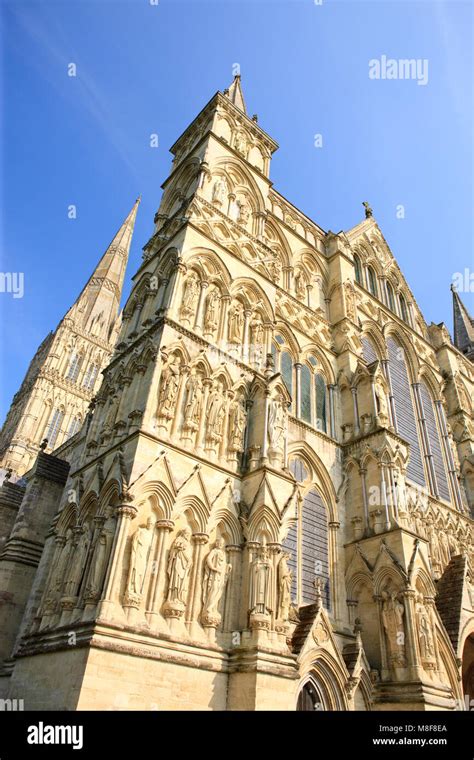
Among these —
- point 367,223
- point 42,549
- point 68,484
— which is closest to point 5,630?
point 42,549

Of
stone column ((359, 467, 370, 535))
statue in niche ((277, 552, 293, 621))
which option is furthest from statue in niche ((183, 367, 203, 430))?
stone column ((359, 467, 370, 535))

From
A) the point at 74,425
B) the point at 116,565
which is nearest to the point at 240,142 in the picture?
the point at 116,565

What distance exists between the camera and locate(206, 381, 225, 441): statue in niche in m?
12.9

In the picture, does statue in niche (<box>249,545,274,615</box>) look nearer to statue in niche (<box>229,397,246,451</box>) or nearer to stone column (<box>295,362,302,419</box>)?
statue in niche (<box>229,397,246,451</box>)

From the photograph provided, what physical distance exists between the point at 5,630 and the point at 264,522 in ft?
23.9

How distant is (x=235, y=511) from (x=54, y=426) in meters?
42.6

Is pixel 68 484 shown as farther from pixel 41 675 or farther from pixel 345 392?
pixel 345 392

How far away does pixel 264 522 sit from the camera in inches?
465

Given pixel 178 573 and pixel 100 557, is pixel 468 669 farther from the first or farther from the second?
pixel 100 557

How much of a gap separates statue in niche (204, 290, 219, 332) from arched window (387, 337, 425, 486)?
10127mm

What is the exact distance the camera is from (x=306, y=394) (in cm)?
A: 1809

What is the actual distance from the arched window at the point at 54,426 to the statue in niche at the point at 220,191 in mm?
37104

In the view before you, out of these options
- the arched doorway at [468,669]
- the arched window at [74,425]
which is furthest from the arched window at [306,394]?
the arched window at [74,425]

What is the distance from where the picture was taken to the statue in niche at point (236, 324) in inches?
609
